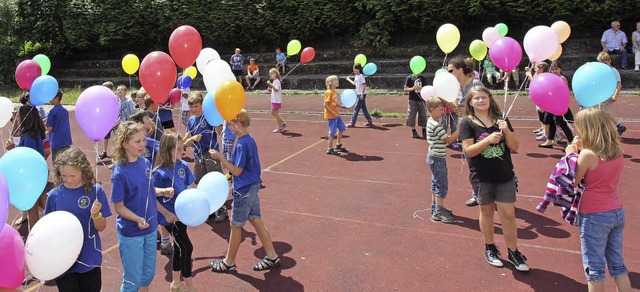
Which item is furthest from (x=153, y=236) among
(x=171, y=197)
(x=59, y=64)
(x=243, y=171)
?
(x=59, y=64)

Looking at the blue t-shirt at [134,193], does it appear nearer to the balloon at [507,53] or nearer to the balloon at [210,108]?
the balloon at [210,108]

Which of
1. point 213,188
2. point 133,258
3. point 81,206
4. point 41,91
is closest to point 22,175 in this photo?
point 81,206

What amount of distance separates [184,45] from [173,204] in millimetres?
1961

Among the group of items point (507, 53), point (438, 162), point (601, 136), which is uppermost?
→ point (507, 53)

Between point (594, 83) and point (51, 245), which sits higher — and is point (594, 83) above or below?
above

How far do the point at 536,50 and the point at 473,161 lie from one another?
178cm

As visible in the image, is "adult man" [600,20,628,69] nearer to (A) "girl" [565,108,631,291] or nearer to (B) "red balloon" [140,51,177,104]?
(A) "girl" [565,108,631,291]

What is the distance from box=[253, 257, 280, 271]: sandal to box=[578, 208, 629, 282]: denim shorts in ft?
8.82

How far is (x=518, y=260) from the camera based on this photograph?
4211 mm

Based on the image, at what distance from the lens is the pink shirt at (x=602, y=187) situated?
132 inches

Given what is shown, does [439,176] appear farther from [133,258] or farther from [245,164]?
[133,258]

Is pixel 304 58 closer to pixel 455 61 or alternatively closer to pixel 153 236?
pixel 455 61

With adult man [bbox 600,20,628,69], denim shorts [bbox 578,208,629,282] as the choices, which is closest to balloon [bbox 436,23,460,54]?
denim shorts [bbox 578,208,629,282]

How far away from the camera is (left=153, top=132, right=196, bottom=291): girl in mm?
3951
